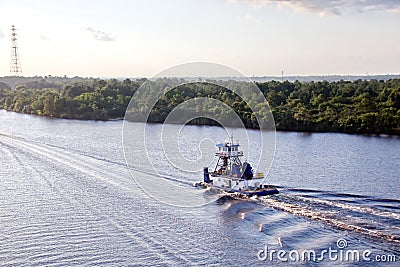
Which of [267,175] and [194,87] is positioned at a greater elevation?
[194,87]

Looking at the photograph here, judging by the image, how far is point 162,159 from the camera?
3186cm

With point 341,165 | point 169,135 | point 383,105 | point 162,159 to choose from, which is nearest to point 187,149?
point 162,159

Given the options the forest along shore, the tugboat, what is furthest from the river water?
the forest along shore

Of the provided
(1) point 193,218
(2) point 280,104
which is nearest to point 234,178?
(1) point 193,218

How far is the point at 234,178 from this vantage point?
23750mm

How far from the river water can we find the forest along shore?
14.5 metres

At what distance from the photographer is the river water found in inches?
637

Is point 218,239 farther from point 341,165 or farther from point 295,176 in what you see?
point 341,165

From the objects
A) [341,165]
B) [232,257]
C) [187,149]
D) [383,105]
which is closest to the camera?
[232,257]

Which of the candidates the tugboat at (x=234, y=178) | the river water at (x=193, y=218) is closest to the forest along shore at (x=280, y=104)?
the tugboat at (x=234, y=178)

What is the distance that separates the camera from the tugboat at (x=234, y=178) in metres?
23.1

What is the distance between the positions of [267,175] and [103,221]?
1019 cm

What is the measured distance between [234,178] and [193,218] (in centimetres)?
416

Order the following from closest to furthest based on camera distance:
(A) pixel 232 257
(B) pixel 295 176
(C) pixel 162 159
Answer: (A) pixel 232 257, (B) pixel 295 176, (C) pixel 162 159
